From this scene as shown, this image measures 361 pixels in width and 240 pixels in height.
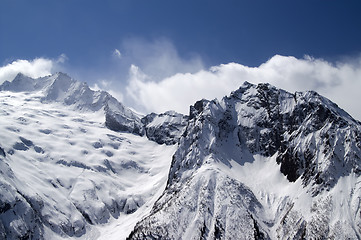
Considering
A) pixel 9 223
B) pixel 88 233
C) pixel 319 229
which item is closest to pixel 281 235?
pixel 319 229

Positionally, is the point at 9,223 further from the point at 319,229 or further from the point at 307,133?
the point at 307,133

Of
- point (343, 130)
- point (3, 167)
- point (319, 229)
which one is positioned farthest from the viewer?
point (3, 167)

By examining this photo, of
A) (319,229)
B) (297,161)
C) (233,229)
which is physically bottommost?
(233,229)

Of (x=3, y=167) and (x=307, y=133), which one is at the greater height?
(x=307, y=133)

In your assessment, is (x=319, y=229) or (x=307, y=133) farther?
(x=307, y=133)

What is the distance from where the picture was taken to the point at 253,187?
188375mm

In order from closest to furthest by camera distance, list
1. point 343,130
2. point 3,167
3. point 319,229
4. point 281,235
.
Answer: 1. point 319,229
2. point 281,235
3. point 343,130
4. point 3,167

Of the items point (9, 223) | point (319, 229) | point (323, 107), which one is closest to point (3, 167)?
point (9, 223)

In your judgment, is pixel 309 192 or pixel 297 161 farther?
pixel 297 161

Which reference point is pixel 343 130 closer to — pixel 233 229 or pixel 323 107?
pixel 323 107

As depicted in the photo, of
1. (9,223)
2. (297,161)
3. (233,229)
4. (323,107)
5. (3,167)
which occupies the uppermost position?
(323,107)

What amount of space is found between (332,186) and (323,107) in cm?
4980

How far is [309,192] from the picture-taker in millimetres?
165875

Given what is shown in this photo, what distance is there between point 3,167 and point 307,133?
6178 inches
